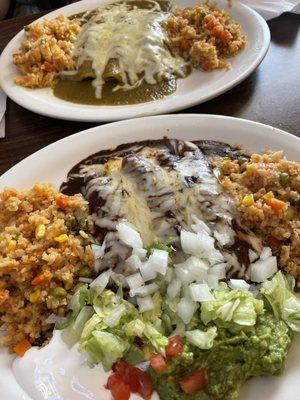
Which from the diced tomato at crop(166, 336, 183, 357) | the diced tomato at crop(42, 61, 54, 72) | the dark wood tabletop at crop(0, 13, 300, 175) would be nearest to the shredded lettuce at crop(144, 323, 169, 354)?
the diced tomato at crop(166, 336, 183, 357)

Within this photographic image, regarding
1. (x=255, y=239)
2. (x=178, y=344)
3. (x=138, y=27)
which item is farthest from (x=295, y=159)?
(x=138, y=27)

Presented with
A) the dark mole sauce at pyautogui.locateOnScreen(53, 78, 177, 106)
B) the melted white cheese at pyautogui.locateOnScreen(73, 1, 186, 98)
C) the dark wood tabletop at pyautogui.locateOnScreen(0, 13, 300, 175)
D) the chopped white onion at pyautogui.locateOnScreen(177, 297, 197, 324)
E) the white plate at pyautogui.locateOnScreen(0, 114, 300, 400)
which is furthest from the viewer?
the melted white cheese at pyautogui.locateOnScreen(73, 1, 186, 98)

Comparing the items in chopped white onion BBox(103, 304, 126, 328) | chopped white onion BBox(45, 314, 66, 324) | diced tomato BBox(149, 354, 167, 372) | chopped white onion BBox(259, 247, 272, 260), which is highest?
chopped white onion BBox(259, 247, 272, 260)

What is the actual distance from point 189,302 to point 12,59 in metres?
2.16

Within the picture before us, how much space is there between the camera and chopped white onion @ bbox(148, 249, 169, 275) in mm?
1771

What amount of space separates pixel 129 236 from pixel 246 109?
1.25 metres

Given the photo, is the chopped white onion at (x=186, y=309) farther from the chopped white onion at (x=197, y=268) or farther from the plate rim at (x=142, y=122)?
the plate rim at (x=142, y=122)

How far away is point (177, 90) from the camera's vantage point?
290cm

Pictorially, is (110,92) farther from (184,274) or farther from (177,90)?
(184,274)

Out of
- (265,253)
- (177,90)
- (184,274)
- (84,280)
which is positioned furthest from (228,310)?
(177,90)

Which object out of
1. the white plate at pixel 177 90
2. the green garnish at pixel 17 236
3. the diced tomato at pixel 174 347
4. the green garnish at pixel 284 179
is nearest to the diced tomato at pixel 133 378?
the diced tomato at pixel 174 347

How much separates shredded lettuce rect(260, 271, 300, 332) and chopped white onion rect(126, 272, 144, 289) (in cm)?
42

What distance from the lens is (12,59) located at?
3186 mm

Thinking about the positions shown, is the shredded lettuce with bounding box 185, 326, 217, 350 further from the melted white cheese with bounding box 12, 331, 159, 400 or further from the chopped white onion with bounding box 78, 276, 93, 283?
the chopped white onion with bounding box 78, 276, 93, 283
